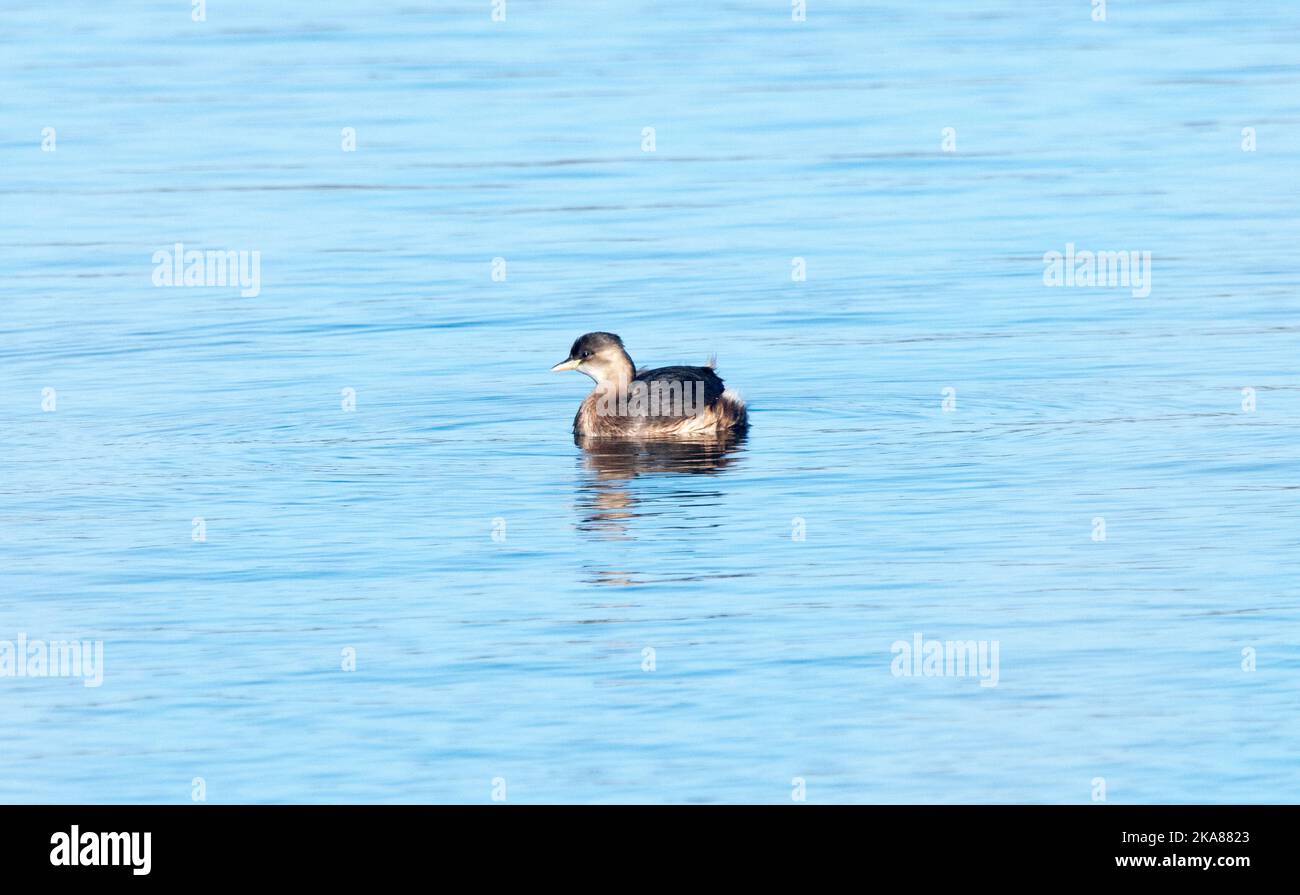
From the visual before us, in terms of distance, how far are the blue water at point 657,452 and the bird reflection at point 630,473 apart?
0.08m

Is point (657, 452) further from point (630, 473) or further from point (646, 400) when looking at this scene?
point (630, 473)

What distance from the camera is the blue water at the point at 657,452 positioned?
11.2 metres

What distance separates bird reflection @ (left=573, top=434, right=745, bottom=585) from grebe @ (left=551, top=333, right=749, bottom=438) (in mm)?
102

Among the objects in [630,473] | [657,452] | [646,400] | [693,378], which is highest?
[693,378]

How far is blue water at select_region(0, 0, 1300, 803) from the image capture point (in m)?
11.2

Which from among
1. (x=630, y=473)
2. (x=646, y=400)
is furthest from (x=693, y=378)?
(x=630, y=473)

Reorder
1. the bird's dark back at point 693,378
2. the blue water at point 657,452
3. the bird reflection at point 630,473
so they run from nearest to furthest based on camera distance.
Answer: the blue water at point 657,452 < the bird reflection at point 630,473 < the bird's dark back at point 693,378

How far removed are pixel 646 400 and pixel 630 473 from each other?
1.18m

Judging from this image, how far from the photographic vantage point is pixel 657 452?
1759cm

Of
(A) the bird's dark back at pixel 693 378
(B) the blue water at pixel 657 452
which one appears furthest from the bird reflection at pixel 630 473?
(A) the bird's dark back at pixel 693 378

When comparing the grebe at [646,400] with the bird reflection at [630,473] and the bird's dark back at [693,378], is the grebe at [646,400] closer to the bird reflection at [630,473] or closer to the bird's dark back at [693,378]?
the bird's dark back at [693,378]

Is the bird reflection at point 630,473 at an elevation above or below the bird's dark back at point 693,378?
below

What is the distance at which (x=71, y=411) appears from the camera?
18.9 m

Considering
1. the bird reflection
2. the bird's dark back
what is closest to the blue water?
the bird reflection
